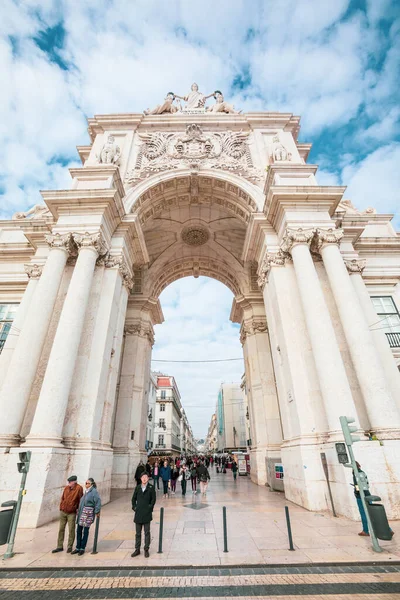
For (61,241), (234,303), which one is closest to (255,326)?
(234,303)

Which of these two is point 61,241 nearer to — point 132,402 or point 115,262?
point 115,262

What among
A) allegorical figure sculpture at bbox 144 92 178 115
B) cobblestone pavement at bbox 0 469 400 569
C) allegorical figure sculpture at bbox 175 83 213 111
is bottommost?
cobblestone pavement at bbox 0 469 400 569

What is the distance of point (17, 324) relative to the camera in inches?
542

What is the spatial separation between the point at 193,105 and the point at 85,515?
25.2 m

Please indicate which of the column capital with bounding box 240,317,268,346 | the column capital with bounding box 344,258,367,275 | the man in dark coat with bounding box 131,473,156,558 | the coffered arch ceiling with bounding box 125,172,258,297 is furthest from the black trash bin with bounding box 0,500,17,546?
the column capital with bounding box 240,317,268,346

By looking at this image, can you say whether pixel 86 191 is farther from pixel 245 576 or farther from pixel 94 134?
pixel 245 576

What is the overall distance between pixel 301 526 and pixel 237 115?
73.4 ft

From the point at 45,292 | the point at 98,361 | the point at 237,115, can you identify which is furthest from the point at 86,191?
the point at 237,115

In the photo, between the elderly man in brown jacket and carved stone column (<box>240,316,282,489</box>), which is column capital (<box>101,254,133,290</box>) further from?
carved stone column (<box>240,316,282,489</box>)

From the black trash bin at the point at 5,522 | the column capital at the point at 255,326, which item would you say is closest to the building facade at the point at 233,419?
the column capital at the point at 255,326

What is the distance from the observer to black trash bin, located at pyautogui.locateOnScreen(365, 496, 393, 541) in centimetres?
557

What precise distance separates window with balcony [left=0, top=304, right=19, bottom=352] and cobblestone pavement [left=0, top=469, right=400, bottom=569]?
1074 centimetres

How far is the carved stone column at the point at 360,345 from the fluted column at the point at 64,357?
10.1 m

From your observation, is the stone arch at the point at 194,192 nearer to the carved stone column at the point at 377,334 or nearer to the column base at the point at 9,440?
the carved stone column at the point at 377,334
